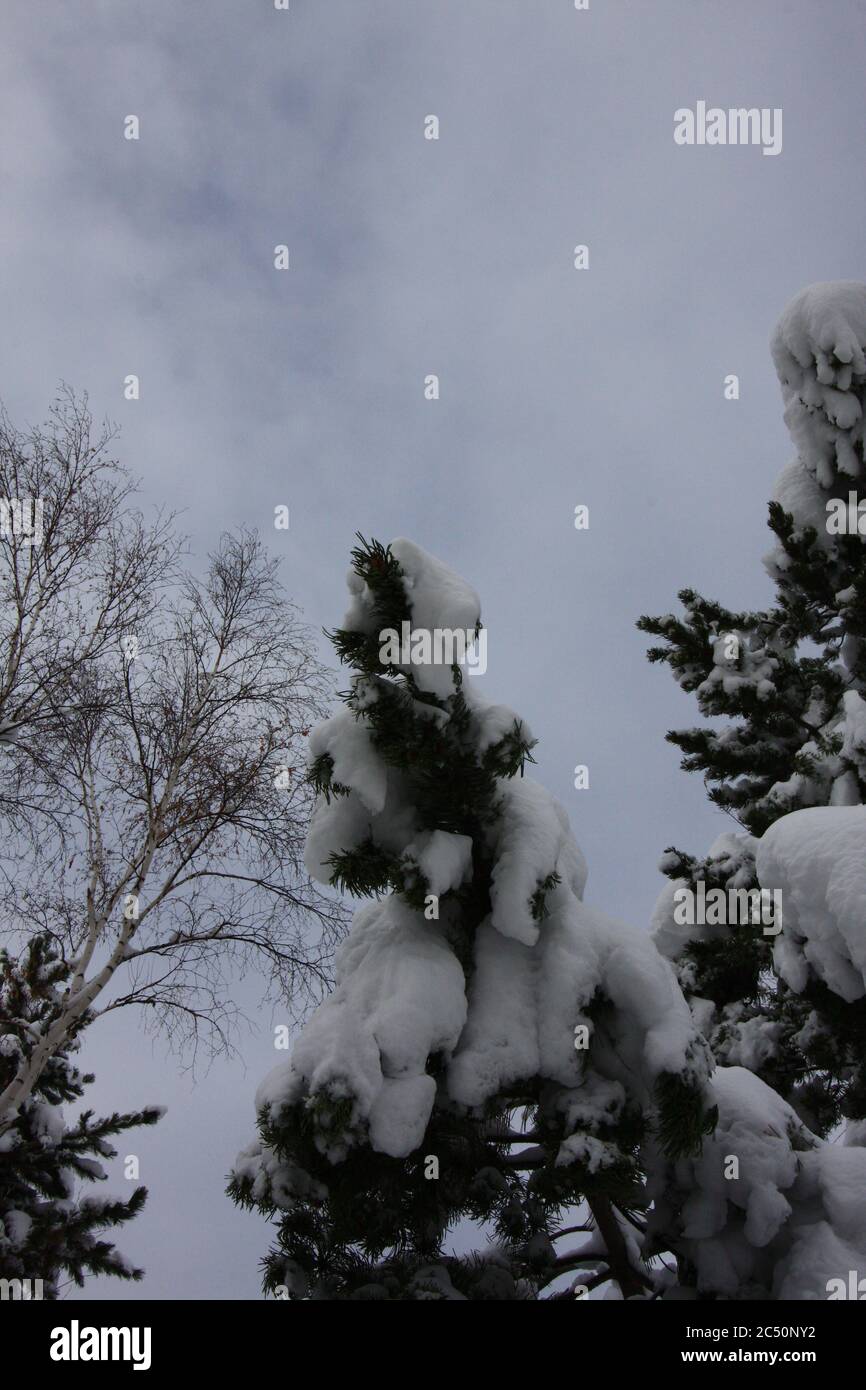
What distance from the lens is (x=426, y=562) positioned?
4.39 m

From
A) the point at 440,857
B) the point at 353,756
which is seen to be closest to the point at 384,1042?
the point at 440,857

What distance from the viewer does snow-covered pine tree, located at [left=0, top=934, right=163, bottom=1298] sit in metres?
7.82

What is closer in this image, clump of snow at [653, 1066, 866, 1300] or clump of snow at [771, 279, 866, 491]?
clump of snow at [653, 1066, 866, 1300]

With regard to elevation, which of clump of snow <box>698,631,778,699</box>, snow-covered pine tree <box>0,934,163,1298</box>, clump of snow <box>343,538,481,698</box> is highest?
clump of snow <box>698,631,778,699</box>

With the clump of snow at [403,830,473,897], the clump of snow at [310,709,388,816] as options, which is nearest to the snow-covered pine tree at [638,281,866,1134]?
the clump of snow at [403,830,473,897]

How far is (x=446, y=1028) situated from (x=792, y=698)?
5672 mm

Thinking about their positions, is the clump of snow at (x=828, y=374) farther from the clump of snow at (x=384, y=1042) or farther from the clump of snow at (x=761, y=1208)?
the clump of snow at (x=384, y=1042)

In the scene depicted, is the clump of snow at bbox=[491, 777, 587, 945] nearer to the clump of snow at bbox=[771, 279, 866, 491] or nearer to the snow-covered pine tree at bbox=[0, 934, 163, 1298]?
the snow-covered pine tree at bbox=[0, 934, 163, 1298]

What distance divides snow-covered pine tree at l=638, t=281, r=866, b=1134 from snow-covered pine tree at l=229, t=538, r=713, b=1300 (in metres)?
1.74

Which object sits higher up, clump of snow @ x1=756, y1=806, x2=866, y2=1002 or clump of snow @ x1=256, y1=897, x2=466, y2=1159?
clump of snow @ x1=756, y1=806, x2=866, y2=1002

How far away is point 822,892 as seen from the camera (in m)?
4.41

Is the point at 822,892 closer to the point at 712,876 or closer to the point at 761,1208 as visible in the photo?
the point at 761,1208

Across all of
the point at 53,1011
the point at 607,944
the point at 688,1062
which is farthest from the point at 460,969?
the point at 53,1011
